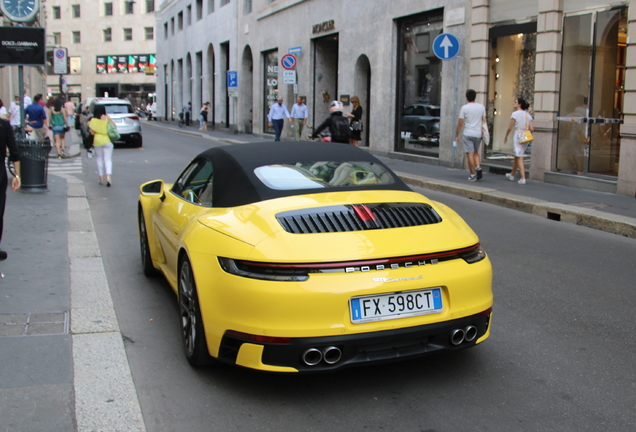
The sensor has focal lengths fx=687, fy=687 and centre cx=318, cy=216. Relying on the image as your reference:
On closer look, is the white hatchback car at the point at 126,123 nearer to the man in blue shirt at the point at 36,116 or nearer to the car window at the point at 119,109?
the car window at the point at 119,109

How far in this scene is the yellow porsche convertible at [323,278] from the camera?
11.4ft

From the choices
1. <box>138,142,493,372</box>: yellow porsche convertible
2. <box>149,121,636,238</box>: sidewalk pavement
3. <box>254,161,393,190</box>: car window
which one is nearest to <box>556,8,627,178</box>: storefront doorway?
<box>149,121,636,238</box>: sidewalk pavement

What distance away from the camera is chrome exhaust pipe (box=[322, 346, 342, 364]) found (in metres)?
3.47

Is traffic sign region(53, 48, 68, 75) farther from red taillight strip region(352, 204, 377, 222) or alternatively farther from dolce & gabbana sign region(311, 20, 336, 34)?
red taillight strip region(352, 204, 377, 222)

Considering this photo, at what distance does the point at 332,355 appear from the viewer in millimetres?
3500

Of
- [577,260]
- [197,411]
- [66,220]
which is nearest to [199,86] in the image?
[66,220]

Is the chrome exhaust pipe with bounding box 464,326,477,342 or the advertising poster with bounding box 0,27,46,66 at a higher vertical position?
the advertising poster with bounding box 0,27,46,66

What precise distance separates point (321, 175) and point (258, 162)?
439mm

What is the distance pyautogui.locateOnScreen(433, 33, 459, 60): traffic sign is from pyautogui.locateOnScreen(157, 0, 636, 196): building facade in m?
0.03

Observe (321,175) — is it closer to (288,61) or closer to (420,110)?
(420,110)

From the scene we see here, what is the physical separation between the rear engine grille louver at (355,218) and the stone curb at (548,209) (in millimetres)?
5880

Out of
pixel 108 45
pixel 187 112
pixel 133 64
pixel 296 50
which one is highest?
pixel 108 45

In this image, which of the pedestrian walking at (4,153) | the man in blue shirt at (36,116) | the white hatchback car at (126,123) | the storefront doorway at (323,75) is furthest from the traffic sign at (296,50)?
the pedestrian walking at (4,153)

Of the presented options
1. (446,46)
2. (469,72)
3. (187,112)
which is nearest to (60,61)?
(187,112)
